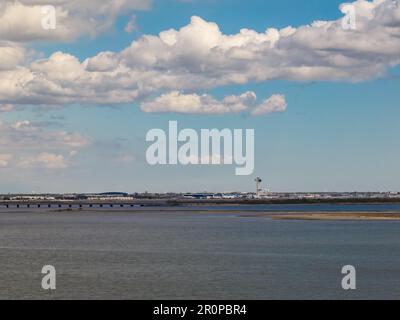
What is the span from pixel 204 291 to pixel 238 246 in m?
42.4

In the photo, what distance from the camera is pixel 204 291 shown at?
197 ft

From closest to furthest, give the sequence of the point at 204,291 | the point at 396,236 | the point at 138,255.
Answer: the point at 204,291 < the point at 138,255 < the point at 396,236

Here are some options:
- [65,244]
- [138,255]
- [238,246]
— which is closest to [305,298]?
[138,255]

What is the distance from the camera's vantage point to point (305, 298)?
56594mm

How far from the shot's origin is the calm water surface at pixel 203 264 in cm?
5991

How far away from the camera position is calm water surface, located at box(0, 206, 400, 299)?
59.9 metres

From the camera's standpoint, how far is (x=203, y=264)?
79188 mm
